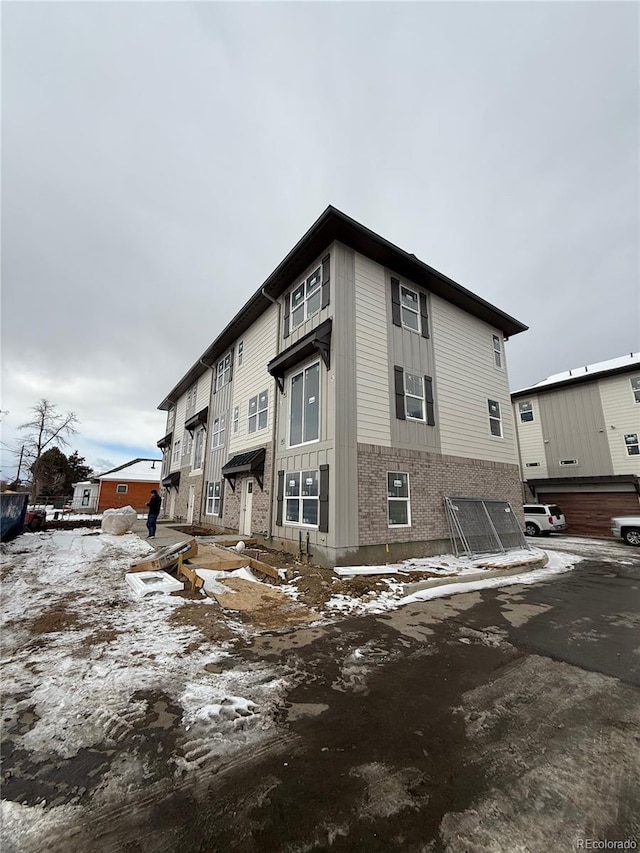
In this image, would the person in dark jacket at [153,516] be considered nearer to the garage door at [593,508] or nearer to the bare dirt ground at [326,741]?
the bare dirt ground at [326,741]

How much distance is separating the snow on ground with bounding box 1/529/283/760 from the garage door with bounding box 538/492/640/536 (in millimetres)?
21194

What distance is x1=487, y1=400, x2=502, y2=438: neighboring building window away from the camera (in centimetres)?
1373

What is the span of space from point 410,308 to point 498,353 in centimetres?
556

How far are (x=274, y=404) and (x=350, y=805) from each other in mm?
11065

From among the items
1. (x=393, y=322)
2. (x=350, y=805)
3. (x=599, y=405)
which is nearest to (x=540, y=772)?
(x=350, y=805)

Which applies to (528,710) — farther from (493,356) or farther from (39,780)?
(493,356)

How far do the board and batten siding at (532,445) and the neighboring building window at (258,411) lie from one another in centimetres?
1637

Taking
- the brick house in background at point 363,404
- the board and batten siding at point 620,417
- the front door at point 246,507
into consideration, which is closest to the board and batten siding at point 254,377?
the brick house in background at point 363,404

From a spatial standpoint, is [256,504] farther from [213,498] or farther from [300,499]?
[213,498]

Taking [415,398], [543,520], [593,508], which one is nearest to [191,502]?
[415,398]

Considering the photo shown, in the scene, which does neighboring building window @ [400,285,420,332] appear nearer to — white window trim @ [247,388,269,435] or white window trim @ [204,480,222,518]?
white window trim @ [247,388,269,435]

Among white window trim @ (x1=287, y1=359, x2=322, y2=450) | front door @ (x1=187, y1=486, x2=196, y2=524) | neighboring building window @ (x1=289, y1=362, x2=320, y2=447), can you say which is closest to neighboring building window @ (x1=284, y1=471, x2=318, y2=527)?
white window trim @ (x1=287, y1=359, x2=322, y2=450)

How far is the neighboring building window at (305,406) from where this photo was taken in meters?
10.3

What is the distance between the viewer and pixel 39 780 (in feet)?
7.41
